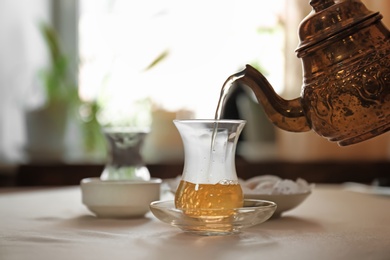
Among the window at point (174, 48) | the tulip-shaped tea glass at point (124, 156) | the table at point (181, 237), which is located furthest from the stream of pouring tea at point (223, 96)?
the window at point (174, 48)

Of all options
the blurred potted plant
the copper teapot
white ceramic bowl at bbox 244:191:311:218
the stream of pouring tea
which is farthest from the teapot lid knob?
the blurred potted plant

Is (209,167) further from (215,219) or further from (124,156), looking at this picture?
(124,156)

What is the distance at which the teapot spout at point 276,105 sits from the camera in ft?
2.93

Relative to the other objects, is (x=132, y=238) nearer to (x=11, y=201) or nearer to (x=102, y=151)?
(x=11, y=201)

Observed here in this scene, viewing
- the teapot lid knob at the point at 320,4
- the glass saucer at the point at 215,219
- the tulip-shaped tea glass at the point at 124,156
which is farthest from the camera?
the tulip-shaped tea glass at the point at 124,156

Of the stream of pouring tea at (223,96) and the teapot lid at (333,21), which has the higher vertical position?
the teapot lid at (333,21)

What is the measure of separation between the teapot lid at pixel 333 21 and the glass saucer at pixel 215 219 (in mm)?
209

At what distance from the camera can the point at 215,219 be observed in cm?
78

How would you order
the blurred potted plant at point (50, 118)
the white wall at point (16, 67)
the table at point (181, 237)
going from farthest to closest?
the white wall at point (16, 67) < the blurred potted plant at point (50, 118) < the table at point (181, 237)

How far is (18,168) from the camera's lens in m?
2.36

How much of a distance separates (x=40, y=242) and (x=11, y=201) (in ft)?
1.61

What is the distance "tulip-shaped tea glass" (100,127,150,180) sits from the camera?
1.10 m

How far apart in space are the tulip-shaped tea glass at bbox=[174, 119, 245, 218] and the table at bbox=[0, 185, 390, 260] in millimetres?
41

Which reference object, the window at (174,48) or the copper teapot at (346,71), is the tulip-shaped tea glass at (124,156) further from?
the window at (174,48)
